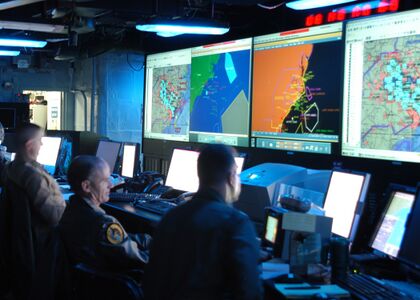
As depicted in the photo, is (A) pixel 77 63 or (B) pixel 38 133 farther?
(A) pixel 77 63

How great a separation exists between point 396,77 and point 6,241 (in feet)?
8.52

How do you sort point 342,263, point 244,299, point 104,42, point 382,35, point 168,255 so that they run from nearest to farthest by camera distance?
point 244,299 → point 168,255 → point 342,263 → point 382,35 → point 104,42

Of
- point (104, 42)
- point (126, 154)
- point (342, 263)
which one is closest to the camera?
point (342, 263)

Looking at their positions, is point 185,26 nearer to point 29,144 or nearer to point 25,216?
point 29,144

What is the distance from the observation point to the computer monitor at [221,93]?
5125 millimetres

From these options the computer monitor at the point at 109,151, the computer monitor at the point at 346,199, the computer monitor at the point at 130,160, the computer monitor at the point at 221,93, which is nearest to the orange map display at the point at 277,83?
the computer monitor at the point at 221,93

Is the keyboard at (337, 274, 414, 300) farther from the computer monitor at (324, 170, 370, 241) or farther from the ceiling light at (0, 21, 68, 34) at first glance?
the ceiling light at (0, 21, 68, 34)

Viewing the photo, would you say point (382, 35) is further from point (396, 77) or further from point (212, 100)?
point (212, 100)

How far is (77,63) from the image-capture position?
32.2 ft

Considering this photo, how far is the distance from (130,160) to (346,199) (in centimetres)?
256

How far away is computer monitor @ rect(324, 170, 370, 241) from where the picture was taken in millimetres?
2783

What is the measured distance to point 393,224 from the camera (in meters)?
2.61

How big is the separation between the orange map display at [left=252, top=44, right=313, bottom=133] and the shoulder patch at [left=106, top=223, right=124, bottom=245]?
230 centimetres

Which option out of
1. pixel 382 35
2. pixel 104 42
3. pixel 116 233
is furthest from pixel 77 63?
pixel 116 233
